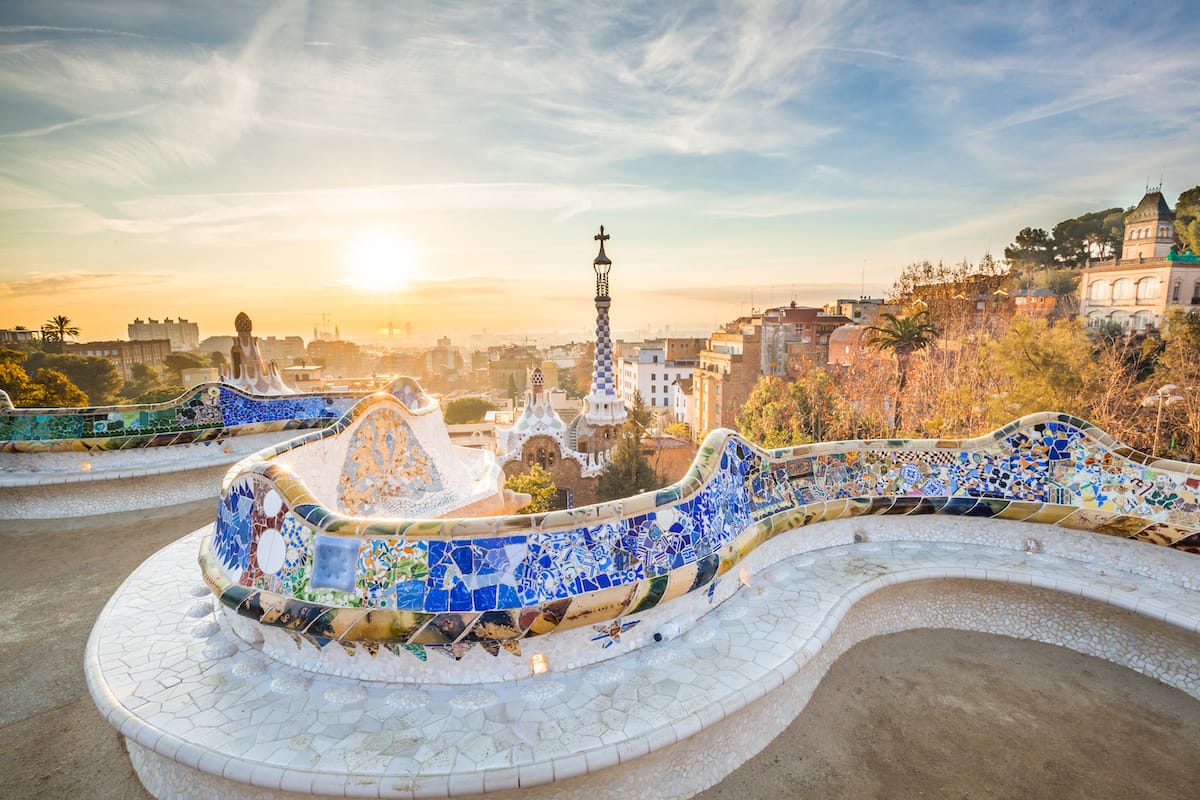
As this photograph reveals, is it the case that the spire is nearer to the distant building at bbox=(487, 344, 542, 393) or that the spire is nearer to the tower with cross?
the tower with cross

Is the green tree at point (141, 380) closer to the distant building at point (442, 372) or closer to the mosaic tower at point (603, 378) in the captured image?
the mosaic tower at point (603, 378)

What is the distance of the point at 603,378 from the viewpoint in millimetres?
18453

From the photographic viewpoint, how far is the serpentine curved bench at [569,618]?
2.48m

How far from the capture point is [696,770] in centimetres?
266

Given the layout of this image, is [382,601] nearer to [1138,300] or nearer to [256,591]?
[256,591]

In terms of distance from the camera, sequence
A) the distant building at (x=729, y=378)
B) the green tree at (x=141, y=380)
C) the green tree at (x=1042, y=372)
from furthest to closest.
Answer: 1. the distant building at (x=729, y=378)
2. the green tree at (x=141, y=380)
3. the green tree at (x=1042, y=372)

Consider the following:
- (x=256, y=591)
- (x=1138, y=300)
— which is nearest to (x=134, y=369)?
(x=256, y=591)

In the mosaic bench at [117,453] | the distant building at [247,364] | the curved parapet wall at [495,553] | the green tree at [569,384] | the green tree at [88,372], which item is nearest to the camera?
the curved parapet wall at [495,553]

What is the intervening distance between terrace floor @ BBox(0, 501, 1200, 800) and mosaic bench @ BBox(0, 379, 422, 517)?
7.53ft

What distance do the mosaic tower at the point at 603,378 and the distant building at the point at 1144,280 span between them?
60.7 feet

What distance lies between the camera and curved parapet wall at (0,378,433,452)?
21.3 ft

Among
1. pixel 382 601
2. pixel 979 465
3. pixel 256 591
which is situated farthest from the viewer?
pixel 979 465

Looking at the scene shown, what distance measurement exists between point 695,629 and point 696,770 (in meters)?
0.79

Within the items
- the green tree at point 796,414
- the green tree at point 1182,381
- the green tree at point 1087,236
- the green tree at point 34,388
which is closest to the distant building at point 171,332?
the green tree at point 34,388
